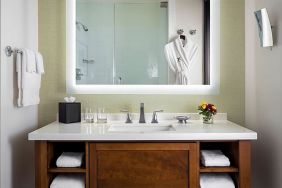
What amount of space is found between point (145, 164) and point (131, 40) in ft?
3.42

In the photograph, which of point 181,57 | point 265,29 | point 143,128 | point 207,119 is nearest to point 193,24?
point 181,57

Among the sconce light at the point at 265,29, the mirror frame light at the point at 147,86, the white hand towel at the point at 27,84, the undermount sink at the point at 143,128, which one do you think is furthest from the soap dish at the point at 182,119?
the white hand towel at the point at 27,84

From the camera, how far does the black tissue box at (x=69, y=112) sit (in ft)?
6.90

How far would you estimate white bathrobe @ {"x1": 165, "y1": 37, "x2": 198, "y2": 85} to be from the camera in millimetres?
2316

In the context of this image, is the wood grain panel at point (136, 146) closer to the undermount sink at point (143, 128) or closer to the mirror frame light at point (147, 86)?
the undermount sink at point (143, 128)

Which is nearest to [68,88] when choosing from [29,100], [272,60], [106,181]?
[29,100]

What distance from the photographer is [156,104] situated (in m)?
2.31

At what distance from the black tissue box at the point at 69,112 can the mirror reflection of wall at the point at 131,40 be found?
262 mm

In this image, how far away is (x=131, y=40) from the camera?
232 centimetres

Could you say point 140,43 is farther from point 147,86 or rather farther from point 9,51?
point 9,51

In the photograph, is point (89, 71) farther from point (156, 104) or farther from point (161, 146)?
point (161, 146)

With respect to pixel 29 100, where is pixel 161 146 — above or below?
below

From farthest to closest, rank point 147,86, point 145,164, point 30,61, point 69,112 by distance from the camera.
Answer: point 147,86 < point 69,112 < point 30,61 < point 145,164

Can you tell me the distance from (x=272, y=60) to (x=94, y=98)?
1.34 meters
